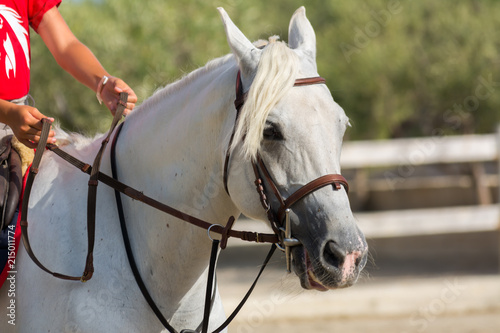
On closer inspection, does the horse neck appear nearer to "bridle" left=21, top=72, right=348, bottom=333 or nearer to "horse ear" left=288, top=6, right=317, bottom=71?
"bridle" left=21, top=72, right=348, bottom=333

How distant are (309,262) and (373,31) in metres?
11.3

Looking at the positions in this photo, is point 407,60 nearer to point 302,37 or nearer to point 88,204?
point 302,37

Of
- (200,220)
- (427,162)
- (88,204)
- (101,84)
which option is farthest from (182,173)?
(427,162)

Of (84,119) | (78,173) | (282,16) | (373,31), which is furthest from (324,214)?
(282,16)

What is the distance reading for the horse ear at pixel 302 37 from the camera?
223 centimetres

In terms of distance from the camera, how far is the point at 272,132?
1.99 meters

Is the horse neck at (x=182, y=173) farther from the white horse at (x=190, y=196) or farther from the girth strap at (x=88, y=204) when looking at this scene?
the girth strap at (x=88, y=204)

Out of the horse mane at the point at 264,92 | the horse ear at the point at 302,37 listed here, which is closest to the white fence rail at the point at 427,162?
the horse ear at the point at 302,37

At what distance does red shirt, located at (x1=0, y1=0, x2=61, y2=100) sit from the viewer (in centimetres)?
246

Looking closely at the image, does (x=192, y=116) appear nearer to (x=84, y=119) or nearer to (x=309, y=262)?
(x=309, y=262)

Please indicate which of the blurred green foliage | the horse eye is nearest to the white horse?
the horse eye

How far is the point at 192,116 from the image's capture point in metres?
2.24

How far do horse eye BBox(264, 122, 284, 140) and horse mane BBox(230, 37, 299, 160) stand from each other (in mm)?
28

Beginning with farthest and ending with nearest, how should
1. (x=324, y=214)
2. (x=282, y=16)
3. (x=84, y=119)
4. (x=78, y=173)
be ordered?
(x=282, y=16) → (x=84, y=119) → (x=78, y=173) → (x=324, y=214)
